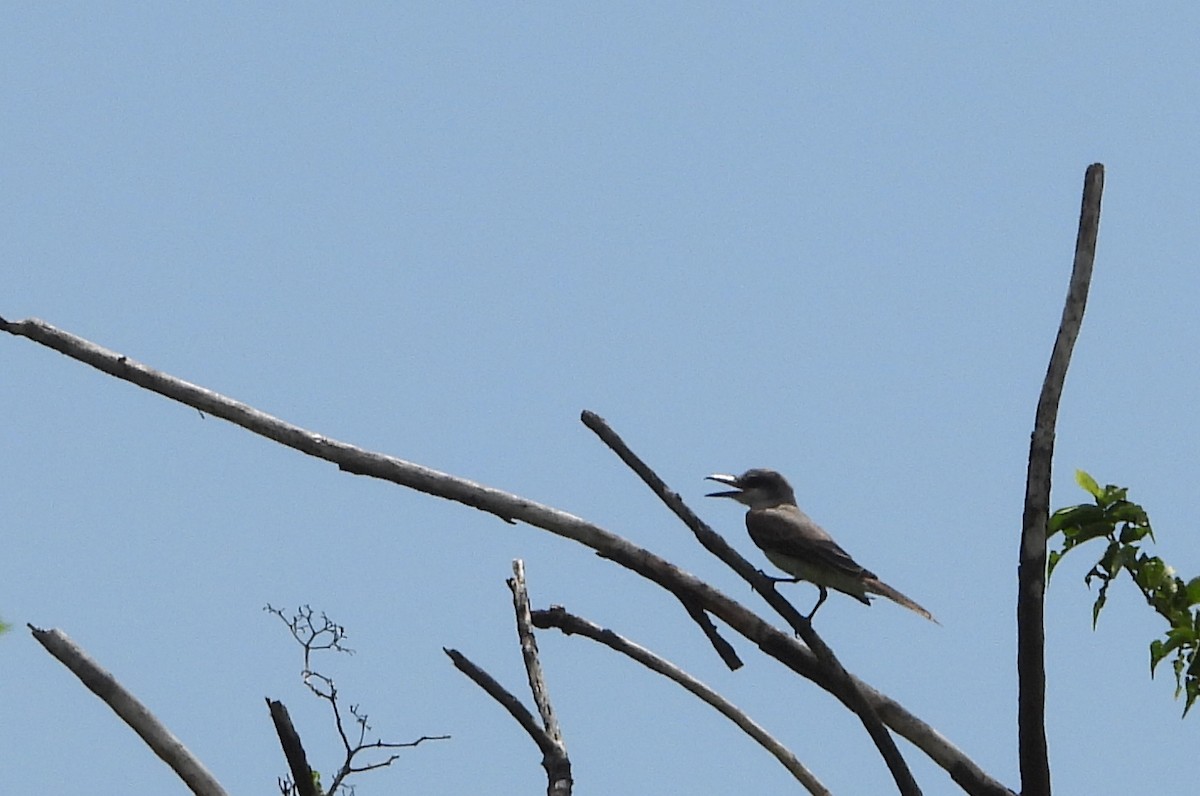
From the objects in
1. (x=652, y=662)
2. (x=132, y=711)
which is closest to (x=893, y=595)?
(x=652, y=662)

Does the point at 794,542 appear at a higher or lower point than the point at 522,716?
higher

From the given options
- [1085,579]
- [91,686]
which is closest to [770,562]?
[1085,579]

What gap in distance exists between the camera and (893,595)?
914 cm

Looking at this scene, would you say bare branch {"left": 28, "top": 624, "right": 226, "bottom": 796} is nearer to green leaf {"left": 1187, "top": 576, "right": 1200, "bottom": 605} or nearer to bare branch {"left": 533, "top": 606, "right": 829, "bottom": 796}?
bare branch {"left": 533, "top": 606, "right": 829, "bottom": 796}

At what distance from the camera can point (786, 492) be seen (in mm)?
11086

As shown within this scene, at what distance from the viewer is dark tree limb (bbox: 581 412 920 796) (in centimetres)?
448

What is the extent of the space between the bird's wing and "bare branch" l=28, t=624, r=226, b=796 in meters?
5.65

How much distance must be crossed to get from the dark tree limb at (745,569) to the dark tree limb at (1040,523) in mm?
357

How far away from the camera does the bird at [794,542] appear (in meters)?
9.38

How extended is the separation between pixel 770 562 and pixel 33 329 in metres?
6.27

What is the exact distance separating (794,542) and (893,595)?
1032mm

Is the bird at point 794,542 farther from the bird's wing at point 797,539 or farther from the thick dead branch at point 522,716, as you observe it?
the thick dead branch at point 522,716

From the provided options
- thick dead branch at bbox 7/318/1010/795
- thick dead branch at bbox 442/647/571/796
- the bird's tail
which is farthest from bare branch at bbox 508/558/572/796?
the bird's tail

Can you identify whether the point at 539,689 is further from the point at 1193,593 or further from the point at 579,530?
the point at 1193,593
